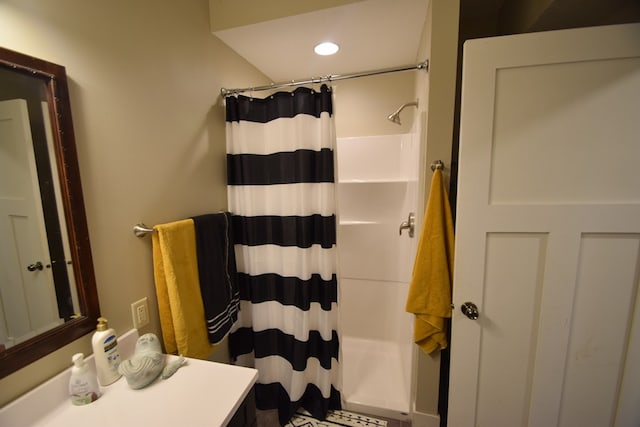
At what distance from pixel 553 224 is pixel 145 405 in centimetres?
155

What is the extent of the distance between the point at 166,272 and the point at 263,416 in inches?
47.9

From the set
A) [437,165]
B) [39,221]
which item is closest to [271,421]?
[39,221]

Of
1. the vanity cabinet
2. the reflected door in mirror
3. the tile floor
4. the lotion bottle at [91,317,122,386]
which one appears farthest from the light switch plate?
the tile floor

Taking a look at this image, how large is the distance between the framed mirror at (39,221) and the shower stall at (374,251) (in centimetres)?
173

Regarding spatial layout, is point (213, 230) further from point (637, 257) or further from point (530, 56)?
point (637, 257)

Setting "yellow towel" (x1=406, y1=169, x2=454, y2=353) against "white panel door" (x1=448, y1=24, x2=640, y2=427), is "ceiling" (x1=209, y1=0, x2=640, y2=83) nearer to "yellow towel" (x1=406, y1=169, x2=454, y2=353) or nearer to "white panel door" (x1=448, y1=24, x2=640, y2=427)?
"white panel door" (x1=448, y1=24, x2=640, y2=427)

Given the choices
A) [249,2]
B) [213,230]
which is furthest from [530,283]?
[249,2]

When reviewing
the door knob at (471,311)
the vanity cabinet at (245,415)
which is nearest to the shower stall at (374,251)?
the door knob at (471,311)

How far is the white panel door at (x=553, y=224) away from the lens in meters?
0.88

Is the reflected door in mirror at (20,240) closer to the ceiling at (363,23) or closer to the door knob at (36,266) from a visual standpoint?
the door knob at (36,266)

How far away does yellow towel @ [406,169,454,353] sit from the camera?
116 centimetres

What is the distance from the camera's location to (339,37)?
150cm

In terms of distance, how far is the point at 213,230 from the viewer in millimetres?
1324

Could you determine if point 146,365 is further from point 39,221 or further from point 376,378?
point 376,378
